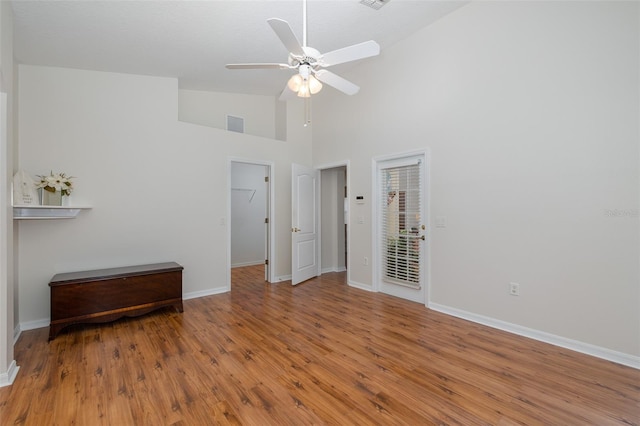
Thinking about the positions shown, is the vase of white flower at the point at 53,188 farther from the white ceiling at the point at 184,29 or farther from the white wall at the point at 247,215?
the white wall at the point at 247,215

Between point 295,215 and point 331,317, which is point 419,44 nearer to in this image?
point 295,215

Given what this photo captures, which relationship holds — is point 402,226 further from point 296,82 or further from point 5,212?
point 5,212

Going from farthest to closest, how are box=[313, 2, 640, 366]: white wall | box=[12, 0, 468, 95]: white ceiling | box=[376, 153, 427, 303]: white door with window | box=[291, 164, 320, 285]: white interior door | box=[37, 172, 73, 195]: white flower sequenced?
box=[291, 164, 320, 285]: white interior door, box=[376, 153, 427, 303]: white door with window, box=[37, 172, 73, 195]: white flower, box=[12, 0, 468, 95]: white ceiling, box=[313, 2, 640, 366]: white wall

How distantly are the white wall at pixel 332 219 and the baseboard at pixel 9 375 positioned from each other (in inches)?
168

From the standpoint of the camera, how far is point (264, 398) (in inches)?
77.1

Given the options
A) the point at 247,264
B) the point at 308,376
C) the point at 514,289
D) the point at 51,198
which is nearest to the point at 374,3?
the point at 514,289

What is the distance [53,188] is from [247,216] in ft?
12.3

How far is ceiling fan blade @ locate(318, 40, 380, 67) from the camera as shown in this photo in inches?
78.3

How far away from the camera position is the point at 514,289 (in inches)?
116

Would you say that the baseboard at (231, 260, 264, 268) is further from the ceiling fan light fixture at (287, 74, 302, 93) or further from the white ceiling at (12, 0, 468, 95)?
the ceiling fan light fixture at (287, 74, 302, 93)

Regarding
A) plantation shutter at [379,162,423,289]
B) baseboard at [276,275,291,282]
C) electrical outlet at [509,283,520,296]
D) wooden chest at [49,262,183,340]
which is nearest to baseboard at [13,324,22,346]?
wooden chest at [49,262,183,340]

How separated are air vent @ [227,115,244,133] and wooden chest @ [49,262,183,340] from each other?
8.46 feet

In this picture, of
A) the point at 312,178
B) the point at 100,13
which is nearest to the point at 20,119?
the point at 100,13

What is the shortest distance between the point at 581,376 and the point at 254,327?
9.35 feet
